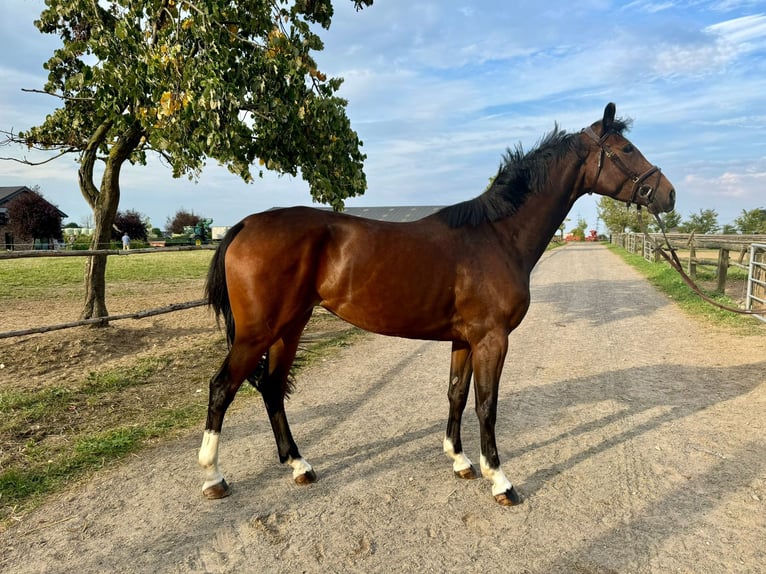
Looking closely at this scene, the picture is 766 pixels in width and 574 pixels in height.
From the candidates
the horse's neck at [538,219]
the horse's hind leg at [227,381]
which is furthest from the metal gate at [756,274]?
the horse's hind leg at [227,381]

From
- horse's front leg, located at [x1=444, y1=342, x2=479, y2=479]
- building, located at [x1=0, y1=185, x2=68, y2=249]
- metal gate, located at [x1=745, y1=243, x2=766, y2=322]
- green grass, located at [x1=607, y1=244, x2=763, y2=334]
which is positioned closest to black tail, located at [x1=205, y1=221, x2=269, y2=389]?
horse's front leg, located at [x1=444, y1=342, x2=479, y2=479]

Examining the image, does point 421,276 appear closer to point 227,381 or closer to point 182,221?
point 227,381

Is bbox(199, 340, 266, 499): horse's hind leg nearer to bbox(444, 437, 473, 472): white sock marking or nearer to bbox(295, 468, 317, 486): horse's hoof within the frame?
bbox(295, 468, 317, 486): horse's hoof

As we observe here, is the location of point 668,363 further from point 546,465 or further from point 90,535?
point 90,535

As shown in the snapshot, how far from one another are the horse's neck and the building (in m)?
41.0

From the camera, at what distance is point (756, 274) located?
8977 millimetres

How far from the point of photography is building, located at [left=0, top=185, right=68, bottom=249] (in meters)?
36.4

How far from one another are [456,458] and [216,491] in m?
1.59

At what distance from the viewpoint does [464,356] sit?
3.48 metres

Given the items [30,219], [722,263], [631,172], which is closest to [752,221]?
[722,263]

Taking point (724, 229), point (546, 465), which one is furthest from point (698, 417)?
point (724, 229)

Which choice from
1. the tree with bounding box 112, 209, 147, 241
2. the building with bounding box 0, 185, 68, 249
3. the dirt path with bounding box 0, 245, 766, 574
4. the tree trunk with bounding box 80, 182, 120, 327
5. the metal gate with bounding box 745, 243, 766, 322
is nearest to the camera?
A: the dirt path with bounding box 0, 245, 766, 574

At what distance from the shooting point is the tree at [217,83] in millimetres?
4742

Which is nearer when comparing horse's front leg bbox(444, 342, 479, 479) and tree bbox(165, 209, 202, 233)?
horse's front leg bbox(444, 342, 479, 479)
